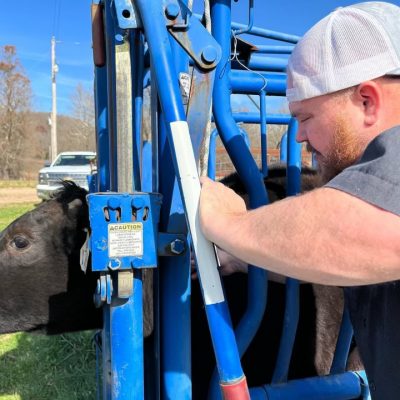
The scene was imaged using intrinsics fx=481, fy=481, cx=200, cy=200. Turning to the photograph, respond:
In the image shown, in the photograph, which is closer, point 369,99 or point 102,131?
point 369,99

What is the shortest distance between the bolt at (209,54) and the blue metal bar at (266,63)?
1.46m

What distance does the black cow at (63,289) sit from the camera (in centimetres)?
230

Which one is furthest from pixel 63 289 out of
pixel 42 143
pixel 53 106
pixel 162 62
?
pixel 42 143

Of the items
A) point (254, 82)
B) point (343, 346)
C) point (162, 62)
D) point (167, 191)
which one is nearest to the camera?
point (162, 62)

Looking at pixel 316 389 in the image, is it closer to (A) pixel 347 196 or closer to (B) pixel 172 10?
(A) pixel 347 196

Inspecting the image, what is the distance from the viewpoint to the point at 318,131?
134 cm

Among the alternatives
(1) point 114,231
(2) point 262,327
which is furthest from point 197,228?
(2) point 262,327

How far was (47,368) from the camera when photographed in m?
3.94

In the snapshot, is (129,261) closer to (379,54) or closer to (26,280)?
(379,54)

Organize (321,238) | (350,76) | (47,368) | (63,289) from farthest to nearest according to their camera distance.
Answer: (47,368)
(63,289)
(350,76)
(321,238)

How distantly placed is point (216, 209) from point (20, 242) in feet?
5.03

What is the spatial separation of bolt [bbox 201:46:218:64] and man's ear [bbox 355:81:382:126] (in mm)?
429

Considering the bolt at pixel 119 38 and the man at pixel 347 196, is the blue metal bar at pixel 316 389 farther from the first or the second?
the bolt at pixel 119 38

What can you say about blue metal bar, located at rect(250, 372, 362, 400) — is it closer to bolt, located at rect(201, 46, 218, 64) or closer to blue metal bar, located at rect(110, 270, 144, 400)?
blue metal bar, located at rect(110, 270, 144, 400)
